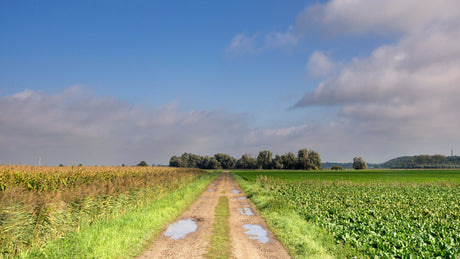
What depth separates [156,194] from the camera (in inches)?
938

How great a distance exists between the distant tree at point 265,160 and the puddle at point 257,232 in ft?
585

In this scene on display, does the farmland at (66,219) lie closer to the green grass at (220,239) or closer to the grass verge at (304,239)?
the green grass at (220,239)

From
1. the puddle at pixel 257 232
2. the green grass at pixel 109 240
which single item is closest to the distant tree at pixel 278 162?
the puddle at pixel 257 232

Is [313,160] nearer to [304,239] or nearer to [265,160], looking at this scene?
[265,160]

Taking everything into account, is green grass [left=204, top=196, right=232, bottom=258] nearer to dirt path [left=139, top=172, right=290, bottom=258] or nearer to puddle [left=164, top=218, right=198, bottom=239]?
dirt path [left=139, top=172, right=290, bottom=258]

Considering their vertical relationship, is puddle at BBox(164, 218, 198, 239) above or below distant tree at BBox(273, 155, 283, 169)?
below

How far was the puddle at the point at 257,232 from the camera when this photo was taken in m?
11.5

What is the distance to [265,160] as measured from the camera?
194 meters

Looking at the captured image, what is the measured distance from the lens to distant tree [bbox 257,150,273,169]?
628ft

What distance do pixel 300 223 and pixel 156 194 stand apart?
14009 millimetres

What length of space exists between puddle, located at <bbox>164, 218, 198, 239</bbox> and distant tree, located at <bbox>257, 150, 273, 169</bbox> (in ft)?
584

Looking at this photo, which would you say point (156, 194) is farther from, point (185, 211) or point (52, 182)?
point (52, 182)

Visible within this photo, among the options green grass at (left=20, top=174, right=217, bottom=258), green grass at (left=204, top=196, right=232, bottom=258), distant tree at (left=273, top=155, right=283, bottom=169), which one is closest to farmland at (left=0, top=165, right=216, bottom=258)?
green grass at (left=20, top=174, right=217, bottom=258)

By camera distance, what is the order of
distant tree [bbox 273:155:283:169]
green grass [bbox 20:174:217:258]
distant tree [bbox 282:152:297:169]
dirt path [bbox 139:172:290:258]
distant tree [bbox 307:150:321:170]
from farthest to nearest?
distant tree [bbox 273:155:283:169], distant tree [bbox 282:152:297:169], distant tree [bbox 307:150:321:170], dirt path [bbox 139:172:290:258], green grass [bbox 20:174:217:258]
